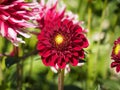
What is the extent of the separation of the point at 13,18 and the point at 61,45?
6.4 inches

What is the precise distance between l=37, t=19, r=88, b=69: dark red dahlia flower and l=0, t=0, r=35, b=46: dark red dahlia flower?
0.20 feet

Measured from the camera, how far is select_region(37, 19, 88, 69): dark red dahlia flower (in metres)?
1.14

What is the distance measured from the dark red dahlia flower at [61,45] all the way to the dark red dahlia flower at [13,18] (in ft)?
Result: 0.20

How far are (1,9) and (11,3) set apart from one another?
0.05 metres

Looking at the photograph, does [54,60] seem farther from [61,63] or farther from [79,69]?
[79,69]

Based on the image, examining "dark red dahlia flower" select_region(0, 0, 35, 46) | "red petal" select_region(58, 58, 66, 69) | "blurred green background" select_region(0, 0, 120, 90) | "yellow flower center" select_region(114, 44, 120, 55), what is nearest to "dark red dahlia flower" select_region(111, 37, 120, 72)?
"yellow flower center" select_region(114, 44, 120, 55)

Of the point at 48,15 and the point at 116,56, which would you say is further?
the point at 48,15

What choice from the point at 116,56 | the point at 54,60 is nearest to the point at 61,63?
the point at 54,60

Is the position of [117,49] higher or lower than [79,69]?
higher

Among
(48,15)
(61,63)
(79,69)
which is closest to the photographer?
(61,63)

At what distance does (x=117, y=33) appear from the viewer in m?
2.35

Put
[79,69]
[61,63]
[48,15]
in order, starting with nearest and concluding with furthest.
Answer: [61,63] < [48,15] < [79,69]

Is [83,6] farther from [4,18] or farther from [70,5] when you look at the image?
[4,18]

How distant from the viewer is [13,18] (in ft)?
3.94
